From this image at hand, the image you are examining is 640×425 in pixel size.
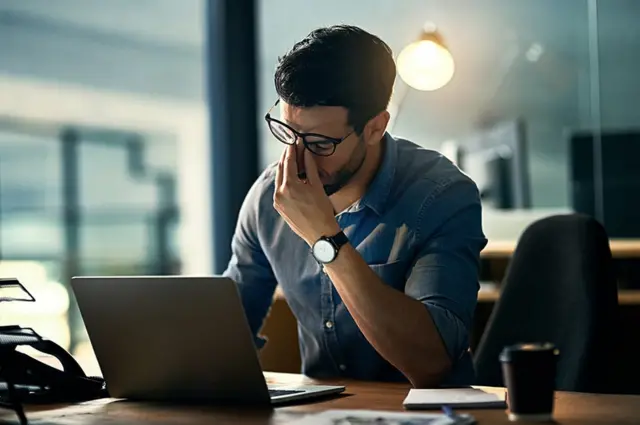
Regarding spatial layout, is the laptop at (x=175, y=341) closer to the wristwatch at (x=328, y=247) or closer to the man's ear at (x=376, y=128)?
the wristwatch at (x=328, y=247)

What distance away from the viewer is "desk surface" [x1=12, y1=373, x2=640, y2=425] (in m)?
1.39

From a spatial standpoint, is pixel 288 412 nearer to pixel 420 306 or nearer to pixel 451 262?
pixel 420 306

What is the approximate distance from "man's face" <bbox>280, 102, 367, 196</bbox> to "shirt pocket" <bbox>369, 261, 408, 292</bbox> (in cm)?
19

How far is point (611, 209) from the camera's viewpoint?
386 centimetres

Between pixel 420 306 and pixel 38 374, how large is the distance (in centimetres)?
69

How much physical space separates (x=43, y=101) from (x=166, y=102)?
2.35 feet

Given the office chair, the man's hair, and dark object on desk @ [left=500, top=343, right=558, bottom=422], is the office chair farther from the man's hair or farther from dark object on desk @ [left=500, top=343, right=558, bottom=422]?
dark object on desk @ [left=500, top=343, right=558, bottom=422]

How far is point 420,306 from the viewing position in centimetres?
179

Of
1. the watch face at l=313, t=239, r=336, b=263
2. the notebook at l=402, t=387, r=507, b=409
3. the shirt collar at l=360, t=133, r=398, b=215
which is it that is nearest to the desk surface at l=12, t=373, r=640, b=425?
the notebook at l=402, t=387, r=507, b=409

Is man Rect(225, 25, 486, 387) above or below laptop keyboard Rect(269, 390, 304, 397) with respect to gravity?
above

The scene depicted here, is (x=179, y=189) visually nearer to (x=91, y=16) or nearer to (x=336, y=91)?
(x=91, y=16)

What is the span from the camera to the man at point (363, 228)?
1.80 m

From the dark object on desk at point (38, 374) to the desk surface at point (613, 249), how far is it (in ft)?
6.20

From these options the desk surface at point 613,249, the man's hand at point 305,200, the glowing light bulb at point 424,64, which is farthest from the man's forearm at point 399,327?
the glowing light bulb at point 424,64
